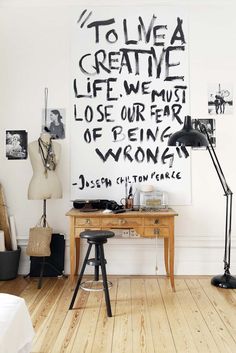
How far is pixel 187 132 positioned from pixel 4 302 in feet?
7.46

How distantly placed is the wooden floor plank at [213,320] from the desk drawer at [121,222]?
0.80 m

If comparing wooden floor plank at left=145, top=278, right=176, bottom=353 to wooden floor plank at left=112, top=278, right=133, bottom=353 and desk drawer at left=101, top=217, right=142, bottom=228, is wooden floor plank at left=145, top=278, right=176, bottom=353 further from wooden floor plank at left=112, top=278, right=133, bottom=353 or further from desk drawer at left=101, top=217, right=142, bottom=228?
desk drawer at left=101, top=217, right=142, bottom=228

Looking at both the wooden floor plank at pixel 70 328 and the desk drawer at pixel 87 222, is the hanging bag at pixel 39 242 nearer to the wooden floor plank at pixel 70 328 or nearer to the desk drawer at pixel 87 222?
the desk drawer at pixel 87 222

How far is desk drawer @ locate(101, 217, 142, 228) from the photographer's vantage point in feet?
11.9

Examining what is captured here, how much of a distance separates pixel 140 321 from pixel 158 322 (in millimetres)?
131

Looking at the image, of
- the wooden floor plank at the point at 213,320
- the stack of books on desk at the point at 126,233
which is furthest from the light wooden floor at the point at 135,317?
the stack of books on desk at the point at 126,233

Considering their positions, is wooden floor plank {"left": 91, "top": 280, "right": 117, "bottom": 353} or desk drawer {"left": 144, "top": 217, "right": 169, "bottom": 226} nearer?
wooden floor plank {"left": 91, "top": 280, "right": 117, "bottom": 353}

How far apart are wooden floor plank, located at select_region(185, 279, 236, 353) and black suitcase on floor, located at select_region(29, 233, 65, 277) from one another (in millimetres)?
1302

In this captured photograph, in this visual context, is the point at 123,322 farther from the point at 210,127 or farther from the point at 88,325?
the point at 210,127

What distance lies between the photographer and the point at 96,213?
144 inches

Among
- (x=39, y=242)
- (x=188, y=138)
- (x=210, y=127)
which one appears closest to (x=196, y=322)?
(x=188, y=138)

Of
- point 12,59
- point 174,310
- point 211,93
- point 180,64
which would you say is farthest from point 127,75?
point 174,310

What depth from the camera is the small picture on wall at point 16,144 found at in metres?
4.13

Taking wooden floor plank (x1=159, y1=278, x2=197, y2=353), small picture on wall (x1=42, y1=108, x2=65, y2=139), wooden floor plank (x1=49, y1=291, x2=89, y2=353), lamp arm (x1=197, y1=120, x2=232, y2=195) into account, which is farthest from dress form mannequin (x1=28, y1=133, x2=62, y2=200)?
lamp arm (x1=197, y1=120, x2=232, y2=195)
